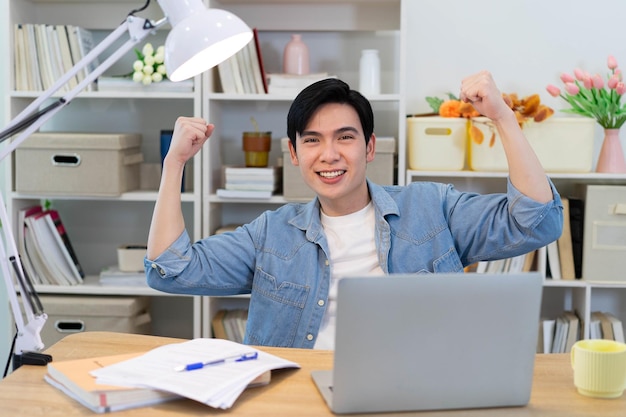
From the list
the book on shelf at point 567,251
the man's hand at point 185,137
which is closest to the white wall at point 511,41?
the book on shelf at point 567,251

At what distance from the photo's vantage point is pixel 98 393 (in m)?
1.33

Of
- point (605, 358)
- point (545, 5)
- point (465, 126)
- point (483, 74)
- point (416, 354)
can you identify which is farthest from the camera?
point (545, 5)

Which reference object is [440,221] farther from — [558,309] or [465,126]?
[558,309]

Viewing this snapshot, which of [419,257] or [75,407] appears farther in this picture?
[419,257]

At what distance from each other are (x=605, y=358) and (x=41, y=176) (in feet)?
7.80

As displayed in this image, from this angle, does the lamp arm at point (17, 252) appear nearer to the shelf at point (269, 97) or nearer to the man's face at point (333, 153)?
the man's face at point (333, 153)

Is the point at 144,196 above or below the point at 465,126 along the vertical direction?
below

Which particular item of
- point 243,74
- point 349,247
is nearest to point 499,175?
point 243,74

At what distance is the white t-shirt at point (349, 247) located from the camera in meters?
1.97

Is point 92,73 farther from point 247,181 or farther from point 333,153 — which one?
point 247,181

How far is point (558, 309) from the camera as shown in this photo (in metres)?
3.52

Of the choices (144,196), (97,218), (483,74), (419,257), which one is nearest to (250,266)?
(419,257)

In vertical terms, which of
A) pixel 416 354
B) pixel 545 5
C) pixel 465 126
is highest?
pixel 545 5

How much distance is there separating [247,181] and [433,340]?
78.6 inches
